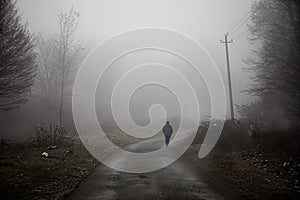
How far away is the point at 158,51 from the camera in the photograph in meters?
82.9

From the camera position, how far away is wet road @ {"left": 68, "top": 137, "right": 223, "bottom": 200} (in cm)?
884

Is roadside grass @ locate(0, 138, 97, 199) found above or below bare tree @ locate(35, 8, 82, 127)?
below

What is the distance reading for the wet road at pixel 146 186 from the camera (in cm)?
884

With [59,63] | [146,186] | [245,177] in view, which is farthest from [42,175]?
[59,63]

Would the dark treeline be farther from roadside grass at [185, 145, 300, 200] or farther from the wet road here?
roadside grass at [185, 145, 300, 200]

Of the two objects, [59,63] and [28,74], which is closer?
[28,74]

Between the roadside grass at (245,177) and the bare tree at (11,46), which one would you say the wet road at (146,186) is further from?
the bare tree at (11,46)

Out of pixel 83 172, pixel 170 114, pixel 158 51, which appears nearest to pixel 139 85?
pixel 170 114

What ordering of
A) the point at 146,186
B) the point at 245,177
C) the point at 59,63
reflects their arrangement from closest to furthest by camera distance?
1. the point at 146,186
2. the point at 245,177
3. the point at 59,63

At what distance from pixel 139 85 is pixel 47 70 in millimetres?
23973

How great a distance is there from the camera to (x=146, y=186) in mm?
10039

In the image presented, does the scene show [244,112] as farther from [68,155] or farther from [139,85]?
[139,85]

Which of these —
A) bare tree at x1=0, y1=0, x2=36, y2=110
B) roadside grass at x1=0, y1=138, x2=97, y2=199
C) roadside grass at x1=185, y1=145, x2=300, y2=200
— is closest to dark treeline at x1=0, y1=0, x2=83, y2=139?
bare tree at x1=0, y1=0, x2=36, y2=110

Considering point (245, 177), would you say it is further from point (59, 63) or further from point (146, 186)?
point (59, 63)
